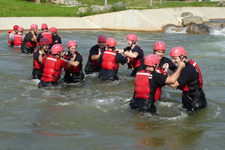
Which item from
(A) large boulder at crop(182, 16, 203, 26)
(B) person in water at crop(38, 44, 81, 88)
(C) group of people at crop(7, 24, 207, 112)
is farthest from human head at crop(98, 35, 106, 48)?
(A) large boulder at crop(182, 16, 203, 26)

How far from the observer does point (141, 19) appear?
28625 mm

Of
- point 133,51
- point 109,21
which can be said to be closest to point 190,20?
point 109,21

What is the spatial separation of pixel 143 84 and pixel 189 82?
109 cm

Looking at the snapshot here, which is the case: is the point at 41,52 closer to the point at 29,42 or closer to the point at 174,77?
the point at 174,77

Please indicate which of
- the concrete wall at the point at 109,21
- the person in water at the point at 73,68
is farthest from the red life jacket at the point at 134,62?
the concrete wall at the point at 109,21

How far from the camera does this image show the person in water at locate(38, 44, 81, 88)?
350 inches

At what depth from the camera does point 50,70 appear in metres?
9.09

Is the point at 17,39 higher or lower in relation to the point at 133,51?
higher

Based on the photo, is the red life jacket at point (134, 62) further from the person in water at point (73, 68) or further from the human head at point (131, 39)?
the person in water at point (73, 68)

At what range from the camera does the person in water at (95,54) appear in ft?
35.0

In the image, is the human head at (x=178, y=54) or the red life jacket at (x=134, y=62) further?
the red life jacket at (x=134, y=62)

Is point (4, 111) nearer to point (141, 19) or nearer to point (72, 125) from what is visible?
point (72, 125)

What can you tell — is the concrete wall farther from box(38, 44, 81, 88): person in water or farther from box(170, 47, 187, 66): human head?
box(170, 47, 187, 66): human head

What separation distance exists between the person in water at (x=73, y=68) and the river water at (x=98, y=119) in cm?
26
